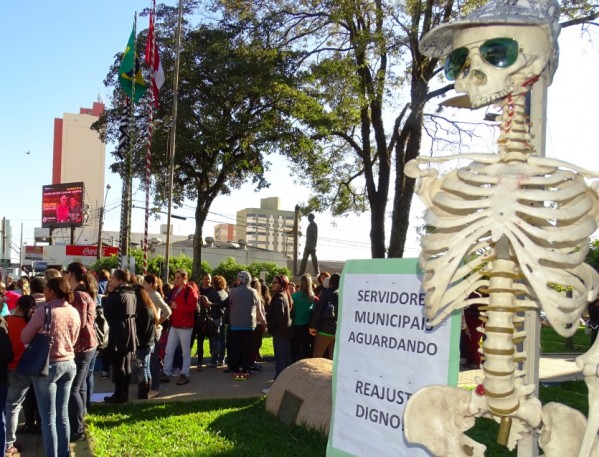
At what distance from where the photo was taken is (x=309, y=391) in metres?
7.44

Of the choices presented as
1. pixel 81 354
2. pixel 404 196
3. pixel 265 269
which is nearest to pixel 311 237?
pixel 404 196

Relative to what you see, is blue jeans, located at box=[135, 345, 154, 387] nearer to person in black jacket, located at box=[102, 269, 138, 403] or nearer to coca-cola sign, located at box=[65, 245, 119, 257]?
person in black jacket, located at box=[102, 269, 138, 403]

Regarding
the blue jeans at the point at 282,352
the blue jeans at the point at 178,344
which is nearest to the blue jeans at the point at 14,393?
the blue jeans at the point at 178,344

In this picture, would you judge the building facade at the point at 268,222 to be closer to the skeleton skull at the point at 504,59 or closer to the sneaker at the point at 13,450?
the sneaker at the point at 13,450

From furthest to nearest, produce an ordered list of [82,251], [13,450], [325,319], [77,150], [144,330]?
[77,150]
[82,251]
[325,319]
[144,330]
[13,450]

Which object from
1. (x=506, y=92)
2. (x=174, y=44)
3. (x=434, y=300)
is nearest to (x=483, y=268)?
(x=434, y=300)

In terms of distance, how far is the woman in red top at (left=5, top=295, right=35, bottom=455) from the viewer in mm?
5934

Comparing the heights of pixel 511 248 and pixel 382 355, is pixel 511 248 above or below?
above

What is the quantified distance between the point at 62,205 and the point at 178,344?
5364 centimetres

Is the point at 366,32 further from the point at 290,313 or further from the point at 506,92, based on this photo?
the point at 506,92

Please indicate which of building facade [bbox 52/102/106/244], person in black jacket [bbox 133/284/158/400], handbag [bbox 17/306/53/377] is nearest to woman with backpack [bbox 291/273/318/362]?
person in black jacket [bbox 133/284/158/400]

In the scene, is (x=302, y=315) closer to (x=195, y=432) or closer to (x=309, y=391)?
(x=309, y=391)

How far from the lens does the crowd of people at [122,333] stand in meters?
5.88

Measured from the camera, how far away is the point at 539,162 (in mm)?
2500
